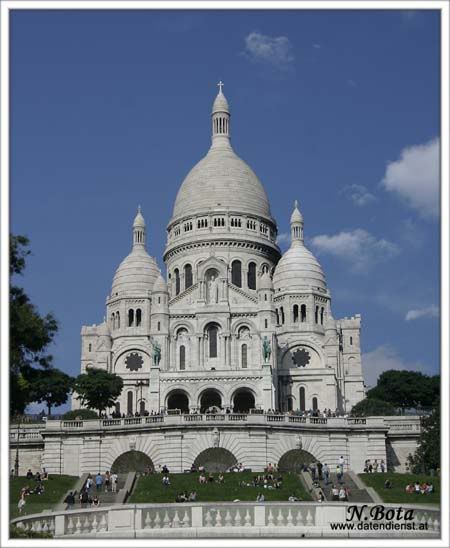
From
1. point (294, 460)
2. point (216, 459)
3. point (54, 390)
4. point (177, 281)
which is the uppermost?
point (177, 281)

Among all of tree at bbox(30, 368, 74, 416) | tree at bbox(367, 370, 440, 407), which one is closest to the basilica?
tree at bbox(367, 370, 440, 407)

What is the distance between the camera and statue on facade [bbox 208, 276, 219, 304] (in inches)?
4183

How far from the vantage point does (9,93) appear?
2956 centimetres

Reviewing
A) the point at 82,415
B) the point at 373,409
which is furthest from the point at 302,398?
the point at 82,415

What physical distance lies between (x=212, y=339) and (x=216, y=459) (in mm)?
39091

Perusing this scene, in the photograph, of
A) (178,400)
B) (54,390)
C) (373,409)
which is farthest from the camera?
(178,400)

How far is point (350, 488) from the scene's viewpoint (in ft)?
185

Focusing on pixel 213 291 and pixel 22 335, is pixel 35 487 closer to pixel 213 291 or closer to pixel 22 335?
pixel 22 335

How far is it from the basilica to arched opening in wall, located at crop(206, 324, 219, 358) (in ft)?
0.37

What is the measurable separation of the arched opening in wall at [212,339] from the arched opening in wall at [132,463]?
37443 mm

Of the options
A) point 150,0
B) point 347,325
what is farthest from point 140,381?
point 150,0

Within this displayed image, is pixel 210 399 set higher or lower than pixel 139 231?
lower

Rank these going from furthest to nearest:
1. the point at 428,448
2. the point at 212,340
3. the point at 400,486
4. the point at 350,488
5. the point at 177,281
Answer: the point at 177,281 → the point at 212,340 → the point at 428,448 → the point at 350,488 → the point at 400,486

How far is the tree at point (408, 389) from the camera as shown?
99.4 metres
